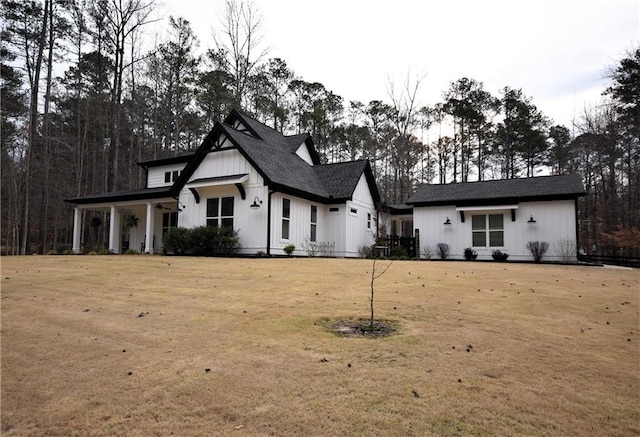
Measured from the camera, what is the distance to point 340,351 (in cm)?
435

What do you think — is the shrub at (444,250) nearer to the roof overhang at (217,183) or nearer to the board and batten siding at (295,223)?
the board and batten siding at (295,223)

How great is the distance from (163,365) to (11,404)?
1232mm

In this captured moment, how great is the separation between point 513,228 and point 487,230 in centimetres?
116

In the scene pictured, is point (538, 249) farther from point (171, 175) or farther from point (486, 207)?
point (171, 175)

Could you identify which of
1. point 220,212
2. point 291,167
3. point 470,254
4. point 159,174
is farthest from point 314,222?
point 159,174

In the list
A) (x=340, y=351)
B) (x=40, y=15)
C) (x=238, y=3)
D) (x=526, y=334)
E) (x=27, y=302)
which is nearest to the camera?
(x=340, y=351)

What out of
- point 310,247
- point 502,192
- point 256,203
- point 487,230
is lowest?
point 310,247

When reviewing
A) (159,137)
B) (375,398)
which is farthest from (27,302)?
(159,137)

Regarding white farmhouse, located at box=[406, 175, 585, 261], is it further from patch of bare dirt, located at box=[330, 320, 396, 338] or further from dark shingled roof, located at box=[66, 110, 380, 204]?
patch of bare dirt, located at box=[330, 320, 396, 338]

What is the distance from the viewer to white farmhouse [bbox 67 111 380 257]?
1681 cm

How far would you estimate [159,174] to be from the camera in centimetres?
2397

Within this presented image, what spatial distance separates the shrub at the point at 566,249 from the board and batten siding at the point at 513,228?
0.30ft

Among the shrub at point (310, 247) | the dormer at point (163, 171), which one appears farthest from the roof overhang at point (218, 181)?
the dormer at point (163, 171)

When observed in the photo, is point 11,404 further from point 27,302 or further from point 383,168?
point 383,168
